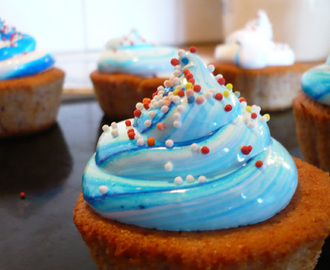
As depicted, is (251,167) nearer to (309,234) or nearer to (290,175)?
(290,175)

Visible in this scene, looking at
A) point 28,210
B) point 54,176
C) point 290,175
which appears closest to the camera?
point 290,175

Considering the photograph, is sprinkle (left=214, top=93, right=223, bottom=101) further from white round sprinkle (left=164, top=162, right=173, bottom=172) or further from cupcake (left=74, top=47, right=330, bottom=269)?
white round sprinkle (left=164, top=162, right=173, bottom=172)

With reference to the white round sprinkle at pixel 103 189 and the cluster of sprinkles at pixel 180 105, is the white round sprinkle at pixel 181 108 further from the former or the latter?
the white round sprinkle at pixel 103 189

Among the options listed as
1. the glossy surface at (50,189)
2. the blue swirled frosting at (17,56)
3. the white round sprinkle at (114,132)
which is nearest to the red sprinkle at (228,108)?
the white round sprinkle at (114,132)

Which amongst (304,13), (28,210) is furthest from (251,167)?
(304,13)

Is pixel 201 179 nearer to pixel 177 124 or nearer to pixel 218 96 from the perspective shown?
pixel 177 124

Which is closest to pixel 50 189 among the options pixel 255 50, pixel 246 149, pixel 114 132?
pixel 114 132
